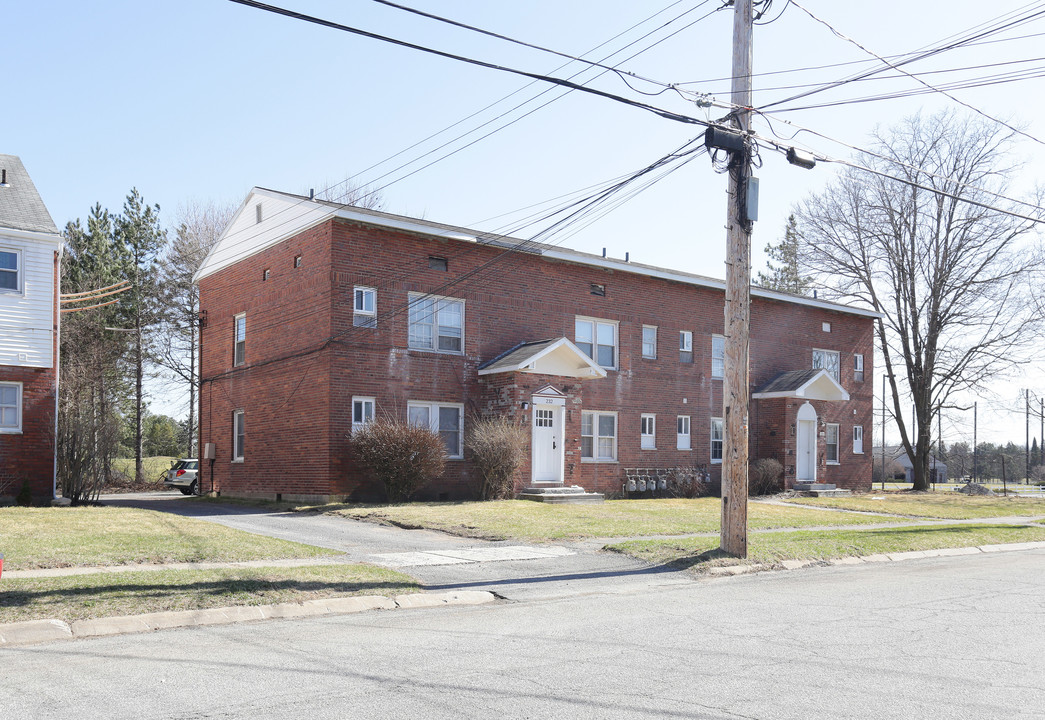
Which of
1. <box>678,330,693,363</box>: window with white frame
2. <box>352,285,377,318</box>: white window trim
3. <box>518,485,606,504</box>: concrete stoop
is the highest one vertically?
<box>352,285,377,318</box>: white window trim

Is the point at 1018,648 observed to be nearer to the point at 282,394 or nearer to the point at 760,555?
the point at 760,555

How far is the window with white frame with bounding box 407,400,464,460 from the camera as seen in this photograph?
23625 millimetres

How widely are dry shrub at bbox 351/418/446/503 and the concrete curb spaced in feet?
36.4

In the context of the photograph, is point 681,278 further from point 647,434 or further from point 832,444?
point 832,444

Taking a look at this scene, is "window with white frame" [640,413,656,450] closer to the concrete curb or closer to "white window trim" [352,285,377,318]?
Answer: "white window trim" [352,285,377,318]

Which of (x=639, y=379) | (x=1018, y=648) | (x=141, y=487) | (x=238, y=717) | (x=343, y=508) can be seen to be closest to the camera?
(x=238, y=717)

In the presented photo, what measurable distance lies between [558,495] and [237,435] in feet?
32.8

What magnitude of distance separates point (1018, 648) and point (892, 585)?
4.04 m

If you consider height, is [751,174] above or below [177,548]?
above

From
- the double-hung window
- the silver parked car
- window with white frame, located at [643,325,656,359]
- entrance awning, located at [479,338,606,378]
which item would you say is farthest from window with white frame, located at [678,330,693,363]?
the silver parked car

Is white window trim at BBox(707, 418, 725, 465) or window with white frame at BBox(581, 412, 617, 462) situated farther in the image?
white window trim at BBox(707, 418, 725, 465)

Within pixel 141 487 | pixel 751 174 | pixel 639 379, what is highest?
pixel 751 174

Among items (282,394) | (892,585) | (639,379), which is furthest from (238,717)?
(639,379)

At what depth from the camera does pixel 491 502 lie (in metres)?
22.2
